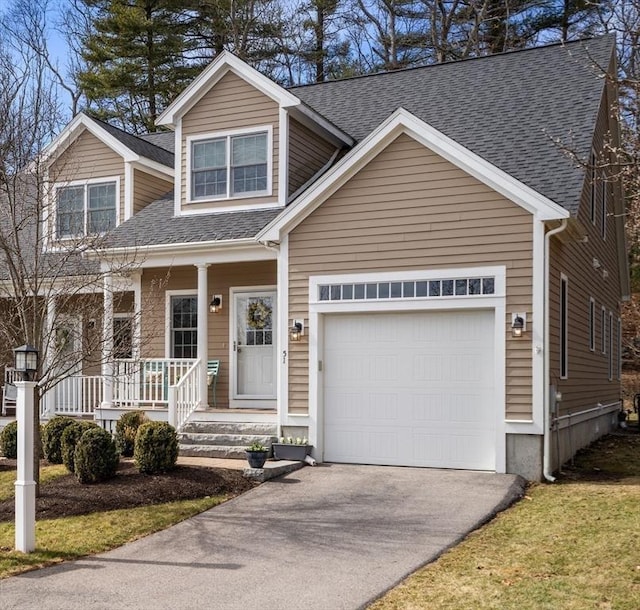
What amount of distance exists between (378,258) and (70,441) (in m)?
4.96

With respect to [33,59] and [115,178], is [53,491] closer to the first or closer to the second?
[33,59]

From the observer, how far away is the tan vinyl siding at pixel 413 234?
33.5 ft

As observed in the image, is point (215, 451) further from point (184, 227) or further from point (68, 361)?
point (184, 227)

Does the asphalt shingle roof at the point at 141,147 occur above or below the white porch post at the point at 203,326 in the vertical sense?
above

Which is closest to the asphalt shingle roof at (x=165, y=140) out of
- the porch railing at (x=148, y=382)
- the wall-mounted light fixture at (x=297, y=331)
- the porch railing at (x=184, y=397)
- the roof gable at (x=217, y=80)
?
the roof gable at (x=217, y=80)

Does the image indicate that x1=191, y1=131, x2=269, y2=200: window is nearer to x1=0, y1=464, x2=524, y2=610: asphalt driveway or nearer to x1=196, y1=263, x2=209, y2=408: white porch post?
x1=196, y1=263, x2=209, y2=408: white porch post

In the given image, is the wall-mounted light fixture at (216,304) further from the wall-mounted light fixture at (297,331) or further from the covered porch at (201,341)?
the wall-mounted light fixture at (297,331)

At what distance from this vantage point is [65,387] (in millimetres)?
14414

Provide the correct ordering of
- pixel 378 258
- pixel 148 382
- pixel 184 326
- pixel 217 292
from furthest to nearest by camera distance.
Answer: pixel 184 326, pixel 217 292, pixel 148 382, pixel 378 258

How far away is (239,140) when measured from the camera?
46.1ft

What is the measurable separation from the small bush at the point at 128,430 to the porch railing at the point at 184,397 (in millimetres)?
472

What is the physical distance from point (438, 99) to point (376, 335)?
19.0 ft

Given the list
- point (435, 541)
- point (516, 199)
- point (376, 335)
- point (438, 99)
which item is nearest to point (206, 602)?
point (435, 541)

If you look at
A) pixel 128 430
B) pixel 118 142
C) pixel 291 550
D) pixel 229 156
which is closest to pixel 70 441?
pixel 128 430
